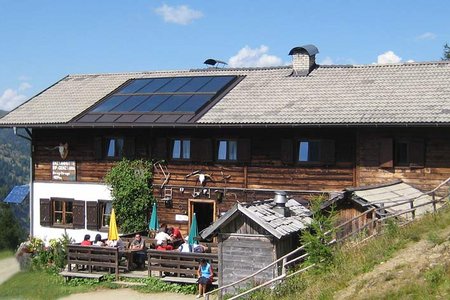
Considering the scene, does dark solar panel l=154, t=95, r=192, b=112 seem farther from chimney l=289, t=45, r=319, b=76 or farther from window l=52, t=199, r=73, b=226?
window l=52, t=199, r=73, b=226

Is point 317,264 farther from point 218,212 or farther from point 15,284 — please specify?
point 15,284

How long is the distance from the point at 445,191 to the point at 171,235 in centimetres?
957

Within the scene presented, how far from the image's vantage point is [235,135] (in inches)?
961

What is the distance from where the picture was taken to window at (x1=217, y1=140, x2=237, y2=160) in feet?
80.7

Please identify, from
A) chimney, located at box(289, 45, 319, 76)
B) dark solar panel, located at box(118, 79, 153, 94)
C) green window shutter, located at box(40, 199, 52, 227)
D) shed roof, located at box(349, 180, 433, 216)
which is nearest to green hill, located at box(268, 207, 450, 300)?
shed roof, located at box(349, 180, 433, 216)

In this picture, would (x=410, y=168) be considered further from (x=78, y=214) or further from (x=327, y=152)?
(x=78, y=214)

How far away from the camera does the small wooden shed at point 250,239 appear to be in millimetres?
18781

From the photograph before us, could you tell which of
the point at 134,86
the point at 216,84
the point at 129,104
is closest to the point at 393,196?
the point at 216,84

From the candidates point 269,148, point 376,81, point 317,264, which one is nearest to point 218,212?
point 269,148

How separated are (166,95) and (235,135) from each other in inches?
172

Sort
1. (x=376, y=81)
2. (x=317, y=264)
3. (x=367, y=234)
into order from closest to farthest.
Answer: (x=317, y=264), (x=367, y=234), (x=376, y=81)

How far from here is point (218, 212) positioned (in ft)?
81.5

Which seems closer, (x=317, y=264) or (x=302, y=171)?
(x=317, y=264)

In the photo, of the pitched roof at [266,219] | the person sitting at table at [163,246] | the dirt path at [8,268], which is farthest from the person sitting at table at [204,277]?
the dirt path at [8,268]
